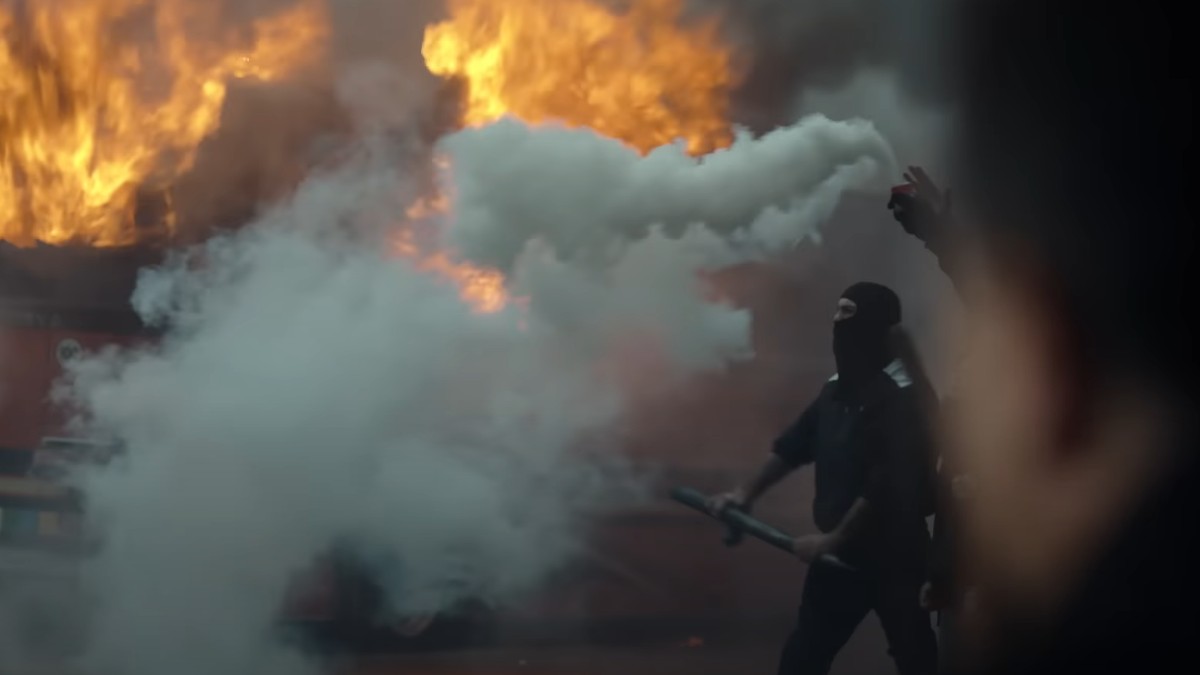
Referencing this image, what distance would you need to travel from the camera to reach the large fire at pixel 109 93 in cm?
493

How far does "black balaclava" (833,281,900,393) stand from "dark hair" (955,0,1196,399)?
470 millimetres

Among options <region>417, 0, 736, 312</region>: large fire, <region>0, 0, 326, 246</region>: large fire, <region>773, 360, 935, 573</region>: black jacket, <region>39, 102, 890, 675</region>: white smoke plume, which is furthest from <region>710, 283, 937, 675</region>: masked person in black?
<region>0, 0, 326, 246</region>: large fire

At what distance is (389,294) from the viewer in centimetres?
483

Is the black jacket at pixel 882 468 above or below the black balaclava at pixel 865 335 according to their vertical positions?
below

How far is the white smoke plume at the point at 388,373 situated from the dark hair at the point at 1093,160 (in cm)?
50

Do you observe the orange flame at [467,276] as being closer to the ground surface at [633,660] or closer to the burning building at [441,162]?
the burning building at [441,162]

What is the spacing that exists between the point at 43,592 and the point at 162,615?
1.43ft

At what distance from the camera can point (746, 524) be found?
479cm

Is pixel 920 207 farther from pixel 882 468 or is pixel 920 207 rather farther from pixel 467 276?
pixel 467 276

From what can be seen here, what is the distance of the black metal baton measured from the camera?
4.67m

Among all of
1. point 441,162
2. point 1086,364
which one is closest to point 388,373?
point 441,162

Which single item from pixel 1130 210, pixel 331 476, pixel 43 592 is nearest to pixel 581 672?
pixel 331 476

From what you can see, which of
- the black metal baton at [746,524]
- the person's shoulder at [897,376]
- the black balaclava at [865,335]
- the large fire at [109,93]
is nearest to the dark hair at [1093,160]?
the black balaclava at [865,335]

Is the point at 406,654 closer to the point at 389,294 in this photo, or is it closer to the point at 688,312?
the point at 389,294
